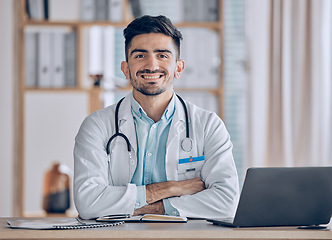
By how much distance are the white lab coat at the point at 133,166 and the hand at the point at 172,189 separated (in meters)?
0.04

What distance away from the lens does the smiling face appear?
204 cm

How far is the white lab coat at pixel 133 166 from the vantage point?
6.02 feet

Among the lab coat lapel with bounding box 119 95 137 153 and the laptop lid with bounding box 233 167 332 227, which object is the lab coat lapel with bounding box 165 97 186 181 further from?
the laptop lid with bounding box 233 167 332 227

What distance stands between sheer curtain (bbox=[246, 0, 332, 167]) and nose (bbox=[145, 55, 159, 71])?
132 cm

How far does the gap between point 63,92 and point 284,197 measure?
2.42m

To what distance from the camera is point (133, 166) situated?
2004 millimetres

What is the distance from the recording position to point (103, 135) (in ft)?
6.72

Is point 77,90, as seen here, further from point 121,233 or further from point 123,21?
point 121,233

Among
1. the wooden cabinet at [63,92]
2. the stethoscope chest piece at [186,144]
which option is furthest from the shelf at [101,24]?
the stethoscope chest piece at [186,144]

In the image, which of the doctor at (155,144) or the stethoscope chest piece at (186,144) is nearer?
the doctor at (155,144)

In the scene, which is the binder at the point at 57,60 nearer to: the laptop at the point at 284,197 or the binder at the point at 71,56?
the binder at the point at 71,56

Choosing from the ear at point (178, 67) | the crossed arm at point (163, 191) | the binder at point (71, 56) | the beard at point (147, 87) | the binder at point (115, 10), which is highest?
the binder at point (115, 10)

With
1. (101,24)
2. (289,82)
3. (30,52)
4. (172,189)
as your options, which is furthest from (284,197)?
(30,52)

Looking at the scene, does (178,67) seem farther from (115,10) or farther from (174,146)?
(115,10)
